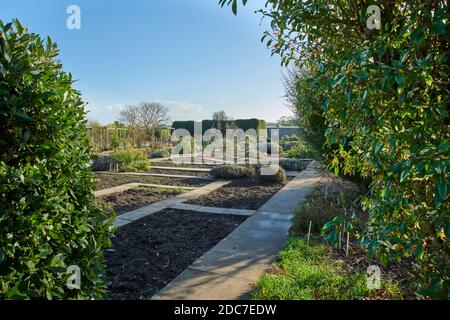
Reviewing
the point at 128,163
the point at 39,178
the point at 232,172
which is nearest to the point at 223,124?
the point at 128,163

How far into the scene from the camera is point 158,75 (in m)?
11.4

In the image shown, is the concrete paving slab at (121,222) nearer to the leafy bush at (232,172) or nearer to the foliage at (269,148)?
the leafy bush at (232,172)

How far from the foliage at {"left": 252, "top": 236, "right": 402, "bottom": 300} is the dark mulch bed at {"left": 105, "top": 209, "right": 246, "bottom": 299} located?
103 cm

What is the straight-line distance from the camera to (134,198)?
669 centimetres

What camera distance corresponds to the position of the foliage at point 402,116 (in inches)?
47.9

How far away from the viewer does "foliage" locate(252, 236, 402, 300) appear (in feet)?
8.32

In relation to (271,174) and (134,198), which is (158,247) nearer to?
→ (134,198)

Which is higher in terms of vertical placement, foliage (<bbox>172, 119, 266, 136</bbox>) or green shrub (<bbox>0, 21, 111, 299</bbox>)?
foliage (<bbox>172, 119, 266, 136</bbox>)

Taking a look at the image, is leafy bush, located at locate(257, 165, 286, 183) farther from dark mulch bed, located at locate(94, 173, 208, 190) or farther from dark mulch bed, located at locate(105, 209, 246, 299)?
dark mulch bed, located at locate(105, 209, 246, 299)

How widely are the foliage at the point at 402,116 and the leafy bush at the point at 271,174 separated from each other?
673 centimetres

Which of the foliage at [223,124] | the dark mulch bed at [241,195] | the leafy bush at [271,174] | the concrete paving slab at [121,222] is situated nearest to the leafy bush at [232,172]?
the dark mulch bed at [241,195]

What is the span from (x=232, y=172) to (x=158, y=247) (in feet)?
18.5

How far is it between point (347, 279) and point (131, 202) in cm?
480

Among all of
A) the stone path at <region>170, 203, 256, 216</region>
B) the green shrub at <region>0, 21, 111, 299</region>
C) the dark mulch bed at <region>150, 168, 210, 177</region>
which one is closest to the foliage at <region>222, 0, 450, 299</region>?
the green shrub at <region>0, 21, 111, 299</region>
